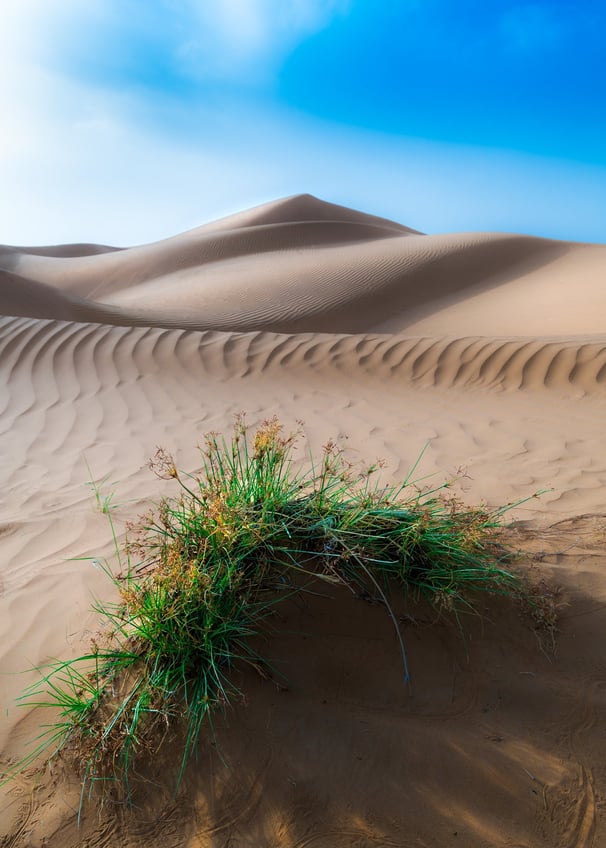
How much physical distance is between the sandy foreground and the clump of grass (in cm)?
9

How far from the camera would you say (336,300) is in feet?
49.4

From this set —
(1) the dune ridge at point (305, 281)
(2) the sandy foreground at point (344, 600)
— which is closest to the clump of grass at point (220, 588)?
(2) the sandy foreground at point (344, 600)

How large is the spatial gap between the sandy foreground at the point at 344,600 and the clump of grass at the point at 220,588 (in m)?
0.09

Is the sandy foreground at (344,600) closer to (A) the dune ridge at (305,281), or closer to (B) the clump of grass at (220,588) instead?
(B) the clump of grass at (220,588)

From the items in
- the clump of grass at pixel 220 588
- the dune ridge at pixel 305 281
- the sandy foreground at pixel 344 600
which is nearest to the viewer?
the sandy foreground at pixel 344 600

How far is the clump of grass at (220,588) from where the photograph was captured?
1646 millimetres

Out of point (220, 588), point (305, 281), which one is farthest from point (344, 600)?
point (305, 281)

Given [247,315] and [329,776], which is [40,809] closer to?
[329,776]

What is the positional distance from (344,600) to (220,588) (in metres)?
0.51

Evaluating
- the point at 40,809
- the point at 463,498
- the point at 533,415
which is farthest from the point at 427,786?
the point at 533,415

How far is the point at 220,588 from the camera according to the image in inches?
71.2

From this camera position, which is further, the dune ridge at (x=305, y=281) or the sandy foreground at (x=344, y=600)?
the dune ridge at (x=305, y=281)

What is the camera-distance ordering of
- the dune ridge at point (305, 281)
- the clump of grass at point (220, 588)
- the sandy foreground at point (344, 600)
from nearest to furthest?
the sandy foreground at point (344, 600) < the clump of grass at point (220, 588) < the dune ridge at point (305, 281)

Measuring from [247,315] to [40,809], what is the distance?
478 inches
